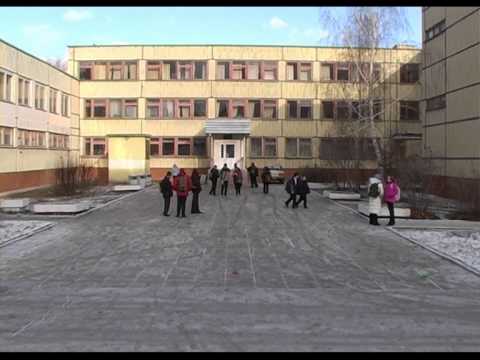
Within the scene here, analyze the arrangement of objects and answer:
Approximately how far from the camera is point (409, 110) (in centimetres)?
4653

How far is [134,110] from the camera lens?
1807 inches

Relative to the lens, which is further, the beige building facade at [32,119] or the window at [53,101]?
the window at [53,101]

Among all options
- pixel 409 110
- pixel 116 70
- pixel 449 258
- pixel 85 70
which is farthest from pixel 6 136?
pixel 409 110

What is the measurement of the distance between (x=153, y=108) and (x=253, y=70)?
843 cm

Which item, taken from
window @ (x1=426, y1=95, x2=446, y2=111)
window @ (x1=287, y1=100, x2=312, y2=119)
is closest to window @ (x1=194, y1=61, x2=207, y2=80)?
window @ (x1=287, y1=100, x2=312, y2=119)

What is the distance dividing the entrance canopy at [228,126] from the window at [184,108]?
2.81m

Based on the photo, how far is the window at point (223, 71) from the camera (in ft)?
149

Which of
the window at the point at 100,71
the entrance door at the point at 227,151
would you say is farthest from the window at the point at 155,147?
the window at the point at 100,71

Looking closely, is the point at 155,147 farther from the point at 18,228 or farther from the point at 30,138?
the point at 18,228

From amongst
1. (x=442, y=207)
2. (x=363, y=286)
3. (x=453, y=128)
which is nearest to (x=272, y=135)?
(x=453, y=128)

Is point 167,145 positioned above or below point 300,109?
below

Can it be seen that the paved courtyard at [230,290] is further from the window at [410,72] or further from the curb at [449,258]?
the window at [410,72]

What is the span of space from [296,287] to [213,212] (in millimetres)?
11335

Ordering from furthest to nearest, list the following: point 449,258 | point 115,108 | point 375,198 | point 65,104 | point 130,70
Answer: point 115,108, point 130,70, point 65,104, point 375,198, point 449,258
